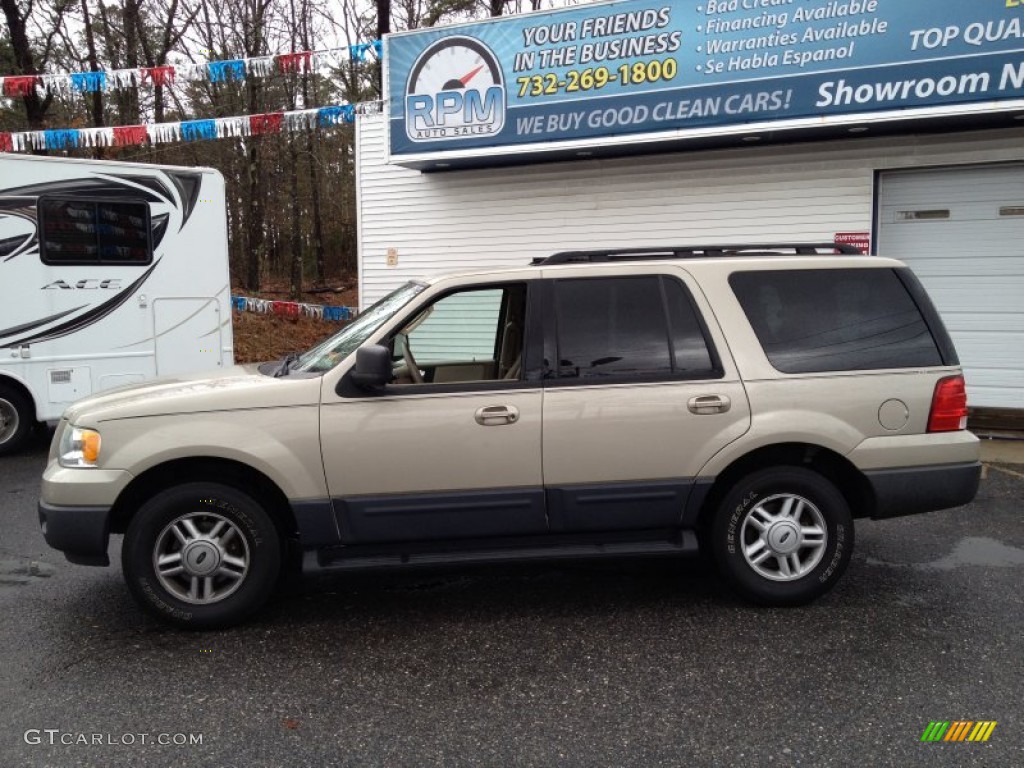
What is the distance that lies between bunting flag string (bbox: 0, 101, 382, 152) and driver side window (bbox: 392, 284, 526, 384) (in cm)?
798

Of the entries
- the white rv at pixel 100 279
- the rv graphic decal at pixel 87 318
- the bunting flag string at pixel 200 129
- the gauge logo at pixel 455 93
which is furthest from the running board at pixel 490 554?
the bunting flag string at pixel 200 129

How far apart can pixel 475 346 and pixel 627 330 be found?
1.85 m

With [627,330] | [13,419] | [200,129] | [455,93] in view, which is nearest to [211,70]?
[200,129]

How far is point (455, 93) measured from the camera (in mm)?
11023

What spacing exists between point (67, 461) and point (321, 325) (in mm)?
16495

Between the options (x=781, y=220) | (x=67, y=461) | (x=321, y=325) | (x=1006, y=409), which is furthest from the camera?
(x=321, y=325)

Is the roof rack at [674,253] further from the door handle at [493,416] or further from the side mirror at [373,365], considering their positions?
the side mirror at [373,365]

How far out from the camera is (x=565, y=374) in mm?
4113

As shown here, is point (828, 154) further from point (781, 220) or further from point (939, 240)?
point (939, 240)

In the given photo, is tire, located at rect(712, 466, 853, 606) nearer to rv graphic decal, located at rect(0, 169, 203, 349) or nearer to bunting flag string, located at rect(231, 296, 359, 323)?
rv graphic decal, located at rect(0, 169, 203, 349)

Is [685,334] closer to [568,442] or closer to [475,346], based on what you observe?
[568,442]

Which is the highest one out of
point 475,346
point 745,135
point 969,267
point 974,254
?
point 745,135

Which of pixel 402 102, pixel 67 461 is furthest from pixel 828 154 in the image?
pixel 67 461

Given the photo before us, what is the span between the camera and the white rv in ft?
27.2
